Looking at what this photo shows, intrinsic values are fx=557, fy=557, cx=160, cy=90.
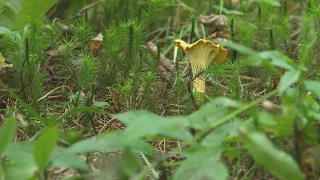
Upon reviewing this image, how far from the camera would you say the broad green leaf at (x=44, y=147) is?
4.16ft

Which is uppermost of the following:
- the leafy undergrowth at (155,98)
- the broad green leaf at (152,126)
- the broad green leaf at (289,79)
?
the broad green leaf at (289,79)

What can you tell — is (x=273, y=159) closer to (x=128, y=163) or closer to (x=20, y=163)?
(x=128, y=163)

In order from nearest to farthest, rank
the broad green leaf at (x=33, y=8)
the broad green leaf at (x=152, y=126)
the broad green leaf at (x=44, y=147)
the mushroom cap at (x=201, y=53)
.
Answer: the broad green leaf at (x=152, y=126) → the broad green leaf at (x=44, y=147) → the mushroom cap at (x=201, y=53) → the broad green leaf at (x=33, y=8)

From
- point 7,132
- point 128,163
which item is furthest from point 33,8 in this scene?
point 128,163

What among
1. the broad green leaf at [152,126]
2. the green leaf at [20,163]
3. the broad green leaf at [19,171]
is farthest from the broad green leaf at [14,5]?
the broad green leaf at [152,126]

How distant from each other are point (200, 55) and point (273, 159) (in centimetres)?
99

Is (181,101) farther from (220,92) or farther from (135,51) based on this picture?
(135,51)

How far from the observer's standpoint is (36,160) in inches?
49.9

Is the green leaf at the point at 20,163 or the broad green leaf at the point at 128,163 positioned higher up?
the broad green leaf at the point at 128,163

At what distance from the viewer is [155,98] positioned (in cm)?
213

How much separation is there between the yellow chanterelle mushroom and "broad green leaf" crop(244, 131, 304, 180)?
0.89 m

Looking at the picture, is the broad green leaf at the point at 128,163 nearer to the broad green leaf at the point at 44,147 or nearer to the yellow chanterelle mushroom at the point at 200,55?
the broad green leaf at the point at 44,147

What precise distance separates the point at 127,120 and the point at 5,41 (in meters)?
1.06

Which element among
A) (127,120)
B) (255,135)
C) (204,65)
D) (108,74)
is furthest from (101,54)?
(255,135)
